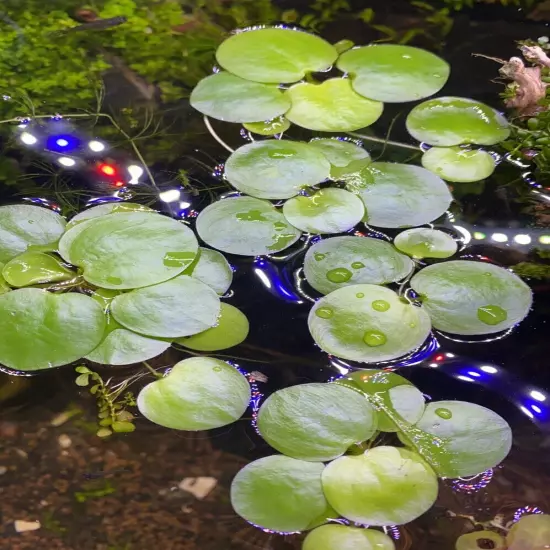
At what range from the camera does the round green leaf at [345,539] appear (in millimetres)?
795

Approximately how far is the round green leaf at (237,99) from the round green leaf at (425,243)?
1.45ft

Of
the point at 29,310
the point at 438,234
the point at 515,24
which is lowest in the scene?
the point at 29,310

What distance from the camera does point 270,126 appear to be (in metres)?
1.39

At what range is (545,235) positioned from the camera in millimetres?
1216

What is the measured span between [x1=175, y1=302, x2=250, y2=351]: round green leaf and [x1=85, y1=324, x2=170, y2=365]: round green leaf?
41 mm

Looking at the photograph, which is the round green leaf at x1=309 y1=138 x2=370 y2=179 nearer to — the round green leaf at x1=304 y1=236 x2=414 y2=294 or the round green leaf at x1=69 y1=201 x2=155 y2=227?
the round green leaf at x1=304 y1=236 x2=414 y2=294

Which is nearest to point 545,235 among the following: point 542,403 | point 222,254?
point 542,403

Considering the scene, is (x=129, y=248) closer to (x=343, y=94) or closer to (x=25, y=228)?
(x=25, y=228)

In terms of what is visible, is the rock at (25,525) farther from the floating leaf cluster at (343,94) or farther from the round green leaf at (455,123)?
the round green leaf at (455,123)

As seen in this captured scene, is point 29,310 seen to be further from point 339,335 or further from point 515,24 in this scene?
point 515,24

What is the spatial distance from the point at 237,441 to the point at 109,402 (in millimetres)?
217

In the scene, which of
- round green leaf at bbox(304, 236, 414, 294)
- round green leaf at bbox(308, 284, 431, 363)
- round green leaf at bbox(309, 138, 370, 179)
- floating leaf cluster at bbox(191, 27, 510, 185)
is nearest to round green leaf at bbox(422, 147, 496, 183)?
floating leaf cluster at bbox(191, 27, 510, 185)

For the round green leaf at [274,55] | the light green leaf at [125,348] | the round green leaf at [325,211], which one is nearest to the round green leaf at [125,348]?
the light green leaf at [125,348]

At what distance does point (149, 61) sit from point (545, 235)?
1045 millimetres
